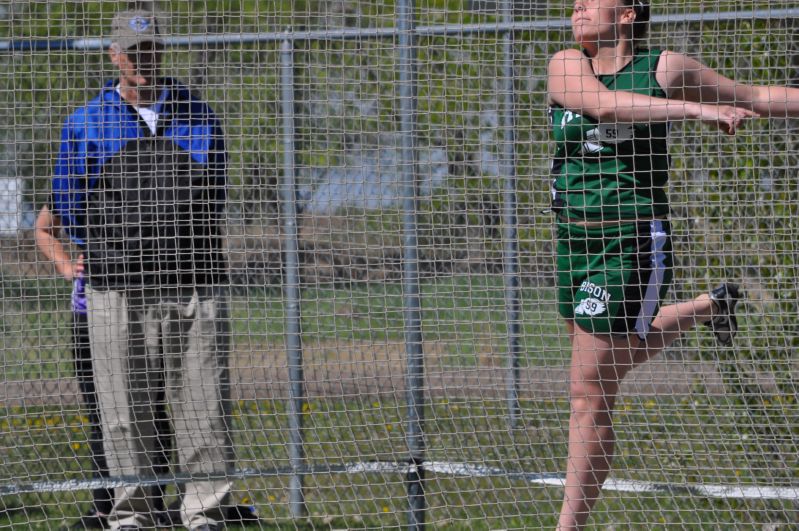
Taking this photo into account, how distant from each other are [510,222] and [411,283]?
504 mm

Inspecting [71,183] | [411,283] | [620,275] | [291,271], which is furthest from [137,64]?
[620,275]

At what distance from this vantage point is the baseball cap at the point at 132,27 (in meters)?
4.01

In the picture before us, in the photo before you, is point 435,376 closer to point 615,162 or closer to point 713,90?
point 615,162

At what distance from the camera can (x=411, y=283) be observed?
3967 mm

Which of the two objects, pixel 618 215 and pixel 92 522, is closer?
pixel 618 215

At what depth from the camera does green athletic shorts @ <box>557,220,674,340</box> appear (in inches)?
131

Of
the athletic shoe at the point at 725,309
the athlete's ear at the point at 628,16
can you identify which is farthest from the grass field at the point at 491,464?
the athlete's ear at the point at 628,16

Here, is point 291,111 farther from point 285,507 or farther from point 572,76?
point 285,507

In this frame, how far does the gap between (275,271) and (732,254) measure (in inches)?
77.0

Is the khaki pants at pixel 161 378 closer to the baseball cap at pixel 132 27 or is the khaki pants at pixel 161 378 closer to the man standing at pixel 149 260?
the man standing at pixel 149 260

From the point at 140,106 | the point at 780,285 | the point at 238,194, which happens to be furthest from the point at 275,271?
the point at 780,285

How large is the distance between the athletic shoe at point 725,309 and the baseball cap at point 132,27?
2417 mm

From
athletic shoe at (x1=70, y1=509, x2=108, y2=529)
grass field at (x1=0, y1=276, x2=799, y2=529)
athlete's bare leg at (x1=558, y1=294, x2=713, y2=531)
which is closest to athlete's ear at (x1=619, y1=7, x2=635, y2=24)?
athlete's bare leg at (x1=558, y1=294, x2=713, y2=531)

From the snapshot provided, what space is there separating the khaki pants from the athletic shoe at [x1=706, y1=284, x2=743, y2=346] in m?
1.94
